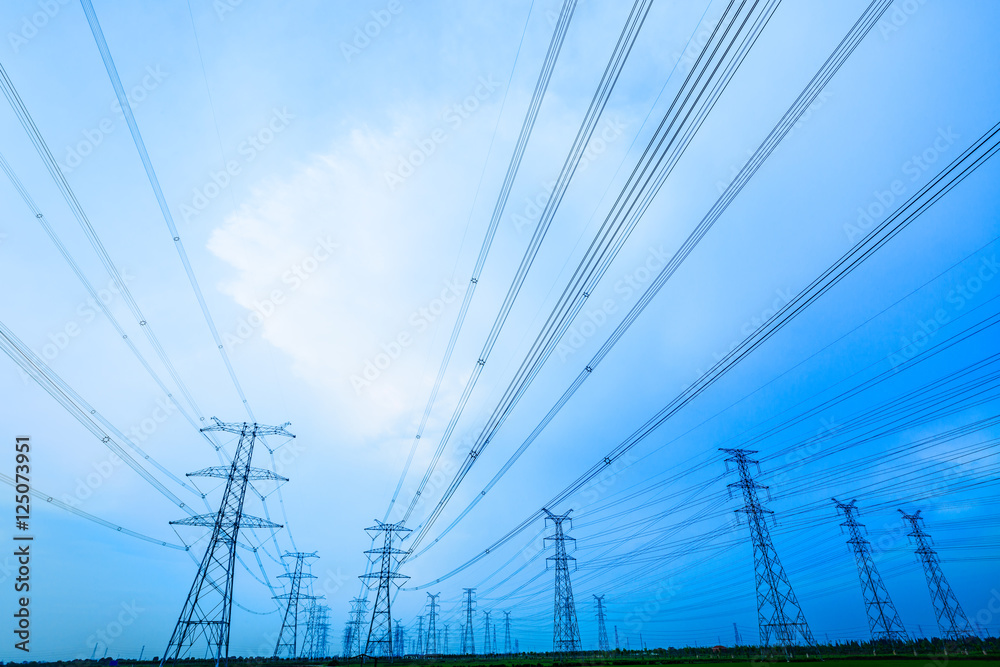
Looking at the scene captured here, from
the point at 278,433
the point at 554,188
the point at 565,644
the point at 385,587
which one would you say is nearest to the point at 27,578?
the point at 278,433

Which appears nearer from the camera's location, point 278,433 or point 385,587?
point 278,433

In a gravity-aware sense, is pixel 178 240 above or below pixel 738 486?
above

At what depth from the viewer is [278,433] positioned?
39.0m

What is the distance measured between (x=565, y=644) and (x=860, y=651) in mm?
36979

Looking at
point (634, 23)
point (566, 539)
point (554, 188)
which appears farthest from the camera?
point (566, 539)

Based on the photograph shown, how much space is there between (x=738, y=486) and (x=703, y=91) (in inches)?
1630

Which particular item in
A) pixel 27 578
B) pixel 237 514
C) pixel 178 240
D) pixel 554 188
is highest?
pixel 178 240

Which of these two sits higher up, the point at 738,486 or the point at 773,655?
the point at 738,486

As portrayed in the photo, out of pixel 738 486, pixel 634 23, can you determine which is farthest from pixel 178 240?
pixel 738 486

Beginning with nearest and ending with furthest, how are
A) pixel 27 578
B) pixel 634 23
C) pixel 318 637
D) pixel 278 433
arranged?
pixel 634 23 < pixel 27 578 < pixel 278 433 < pixel 318 637

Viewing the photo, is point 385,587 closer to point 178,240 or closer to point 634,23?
point 178,240

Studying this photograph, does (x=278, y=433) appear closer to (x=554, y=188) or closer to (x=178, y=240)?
(x=178, y=240)

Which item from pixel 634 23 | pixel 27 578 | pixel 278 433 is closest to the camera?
pixel 634 23

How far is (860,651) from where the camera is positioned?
189 feet
